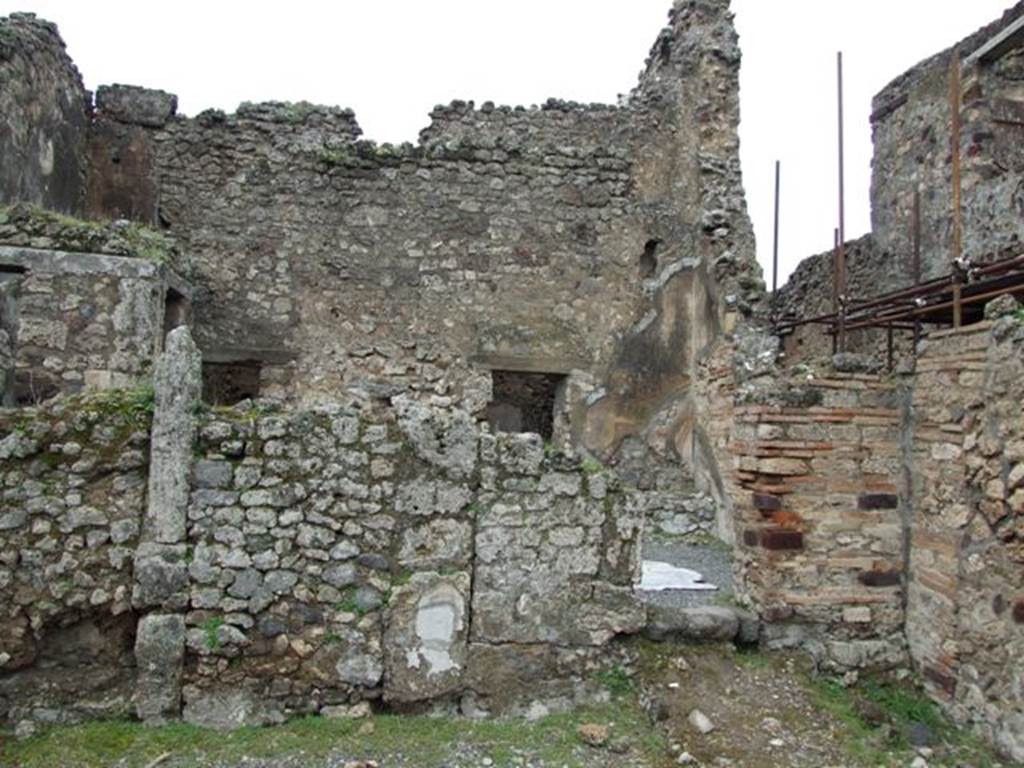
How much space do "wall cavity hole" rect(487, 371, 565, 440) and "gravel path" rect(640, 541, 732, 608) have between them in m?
4.24

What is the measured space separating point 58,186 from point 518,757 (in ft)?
25.9

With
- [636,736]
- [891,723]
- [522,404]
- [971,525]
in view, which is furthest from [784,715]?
[522,404]

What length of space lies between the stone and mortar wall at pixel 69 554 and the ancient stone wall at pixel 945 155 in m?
9.02

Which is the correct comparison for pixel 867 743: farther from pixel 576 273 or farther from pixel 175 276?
pixel 175 276

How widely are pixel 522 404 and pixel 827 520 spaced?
782 cm

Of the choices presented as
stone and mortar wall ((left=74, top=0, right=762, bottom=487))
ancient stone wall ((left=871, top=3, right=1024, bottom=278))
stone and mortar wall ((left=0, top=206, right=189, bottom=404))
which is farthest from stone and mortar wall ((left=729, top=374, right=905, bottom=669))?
stone and mortar wall ((left=0, top=206, right=189, bottom=404))

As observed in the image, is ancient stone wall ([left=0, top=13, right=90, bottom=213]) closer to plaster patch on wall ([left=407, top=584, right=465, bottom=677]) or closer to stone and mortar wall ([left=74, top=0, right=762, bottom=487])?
stone and mortar wall ([left=74, top=0, right=762, bottom=487])

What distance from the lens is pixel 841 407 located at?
5.81 metres

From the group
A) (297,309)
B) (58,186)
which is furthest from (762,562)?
(58,186)

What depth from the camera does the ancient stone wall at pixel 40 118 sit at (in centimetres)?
812

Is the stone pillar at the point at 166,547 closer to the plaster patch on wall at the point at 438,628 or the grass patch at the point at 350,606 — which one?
the grass patch at the point at 350,606

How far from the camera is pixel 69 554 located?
A: 4711mm

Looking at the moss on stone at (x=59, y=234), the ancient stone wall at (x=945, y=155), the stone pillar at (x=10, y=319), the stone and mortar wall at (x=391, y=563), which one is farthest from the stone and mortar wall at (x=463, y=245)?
the stone and mortar wall at (x=391, y=563)

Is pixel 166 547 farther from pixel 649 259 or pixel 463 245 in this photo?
pixel 649 259
